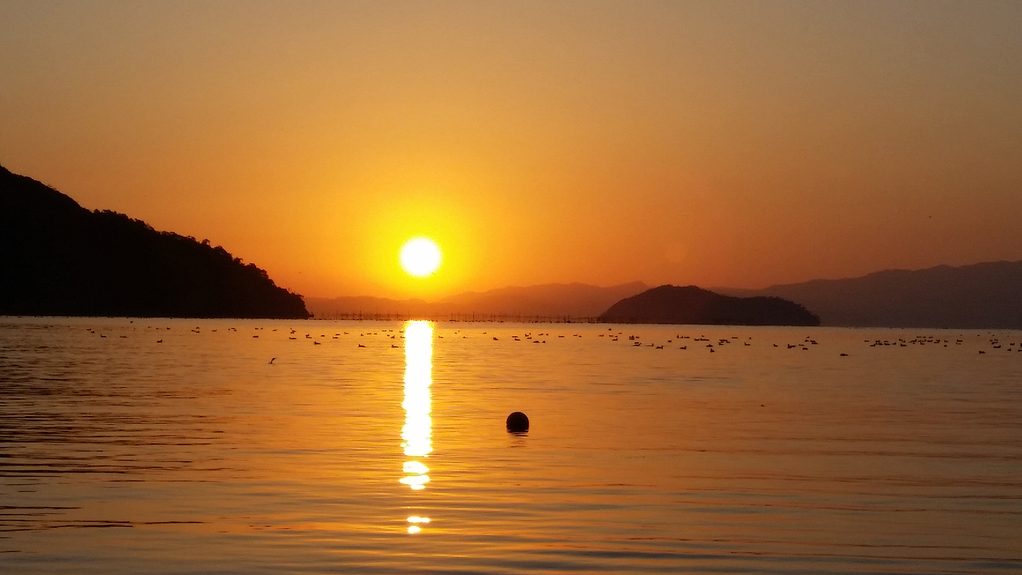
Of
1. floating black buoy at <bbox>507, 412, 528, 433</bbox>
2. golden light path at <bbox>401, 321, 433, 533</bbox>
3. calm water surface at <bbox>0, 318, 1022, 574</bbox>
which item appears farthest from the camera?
floating black buoy at <bbox>507, 412, 528, 433</bbox>

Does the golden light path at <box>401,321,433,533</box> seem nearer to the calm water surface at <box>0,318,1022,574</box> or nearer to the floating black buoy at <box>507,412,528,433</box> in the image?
the calm water surface at <box>0,318,1022,574</box>

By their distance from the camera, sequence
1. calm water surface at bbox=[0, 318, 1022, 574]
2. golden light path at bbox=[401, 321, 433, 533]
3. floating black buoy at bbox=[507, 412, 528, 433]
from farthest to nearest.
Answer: floating black buoy at bbox=[507, 412, 528, 433]
golden light path at bbox=[401, 321, 433, 533]
calm water surface at bbox=[0, 318, 1022, 574]

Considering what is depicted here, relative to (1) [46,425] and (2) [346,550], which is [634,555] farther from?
(1) [46,425]

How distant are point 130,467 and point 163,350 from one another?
67517 mm

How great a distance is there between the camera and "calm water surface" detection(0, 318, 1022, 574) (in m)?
15.2

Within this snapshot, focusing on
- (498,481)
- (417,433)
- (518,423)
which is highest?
(518,423)

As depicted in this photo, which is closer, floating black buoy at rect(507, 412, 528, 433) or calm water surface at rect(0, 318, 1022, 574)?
calm water surface at rect(0, 318, 1022, 574)

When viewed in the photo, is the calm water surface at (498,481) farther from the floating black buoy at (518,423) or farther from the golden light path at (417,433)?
the floating black buoy at (518,423)

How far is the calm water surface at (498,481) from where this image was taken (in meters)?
15.2

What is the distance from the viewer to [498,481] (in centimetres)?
2197

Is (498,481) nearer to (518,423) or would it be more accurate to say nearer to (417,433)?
(417,433)

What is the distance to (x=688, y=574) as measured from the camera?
14219mm

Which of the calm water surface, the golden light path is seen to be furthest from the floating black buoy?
the golden light path

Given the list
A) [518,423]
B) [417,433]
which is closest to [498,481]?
[417,433]
